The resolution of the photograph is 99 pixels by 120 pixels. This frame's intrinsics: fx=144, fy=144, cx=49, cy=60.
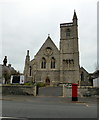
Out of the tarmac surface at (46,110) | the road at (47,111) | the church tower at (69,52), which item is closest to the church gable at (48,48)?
the church tower at (69,52)

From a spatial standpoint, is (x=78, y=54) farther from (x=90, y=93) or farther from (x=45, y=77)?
(x=90, y=93)

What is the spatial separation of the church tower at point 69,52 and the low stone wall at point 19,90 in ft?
74.7

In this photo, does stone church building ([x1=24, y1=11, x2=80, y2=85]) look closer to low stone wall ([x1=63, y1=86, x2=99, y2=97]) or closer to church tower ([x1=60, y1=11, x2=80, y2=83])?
church tower ([x1=60, y1=11, x2=80, y2=83])

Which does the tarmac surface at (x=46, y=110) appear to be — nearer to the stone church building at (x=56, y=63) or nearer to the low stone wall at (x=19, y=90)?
the low stone wall at (x=19, y=90)

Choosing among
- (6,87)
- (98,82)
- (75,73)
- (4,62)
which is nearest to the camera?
(6,87)

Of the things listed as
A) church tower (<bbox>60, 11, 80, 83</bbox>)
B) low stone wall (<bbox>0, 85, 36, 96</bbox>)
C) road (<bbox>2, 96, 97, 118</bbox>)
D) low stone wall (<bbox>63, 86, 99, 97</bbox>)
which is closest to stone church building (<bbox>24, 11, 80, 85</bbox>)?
church tower (<bbox>60, 11, 80, 83</bbox>)

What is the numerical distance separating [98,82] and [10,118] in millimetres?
20056

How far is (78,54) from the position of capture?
42250 millimetres

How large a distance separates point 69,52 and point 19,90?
89.7ft

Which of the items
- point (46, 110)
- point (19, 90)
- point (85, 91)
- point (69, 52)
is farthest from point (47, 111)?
point (69, 52)

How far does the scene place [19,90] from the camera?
19109mm

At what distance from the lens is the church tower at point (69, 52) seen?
136 ft

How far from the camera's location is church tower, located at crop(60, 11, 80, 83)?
41.6 m

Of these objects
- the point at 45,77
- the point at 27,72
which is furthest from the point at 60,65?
the point at 27,72
